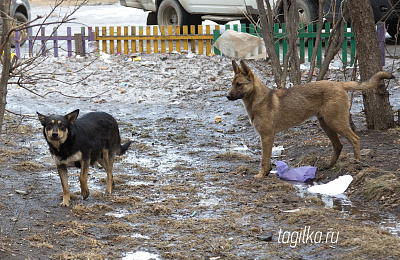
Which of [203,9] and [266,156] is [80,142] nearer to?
[266,156]

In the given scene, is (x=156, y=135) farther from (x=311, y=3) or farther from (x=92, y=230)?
(x=311, y=3)

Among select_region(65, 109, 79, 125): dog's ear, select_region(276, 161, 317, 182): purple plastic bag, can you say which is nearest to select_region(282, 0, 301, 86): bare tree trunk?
select_region(276, 161, 317, 182): purple plastic bag

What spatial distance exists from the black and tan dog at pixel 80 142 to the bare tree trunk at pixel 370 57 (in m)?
4.19

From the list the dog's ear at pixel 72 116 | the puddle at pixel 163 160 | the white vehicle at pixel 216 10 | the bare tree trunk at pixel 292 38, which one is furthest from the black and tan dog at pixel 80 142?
the white vehicle at pixel 216 10

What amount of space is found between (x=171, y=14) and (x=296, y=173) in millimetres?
11276

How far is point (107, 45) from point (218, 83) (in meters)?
4.73

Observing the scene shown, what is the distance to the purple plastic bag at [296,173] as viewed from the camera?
693 cm

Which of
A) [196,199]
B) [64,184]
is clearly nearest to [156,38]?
[196,199]

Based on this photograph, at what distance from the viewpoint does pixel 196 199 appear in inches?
247

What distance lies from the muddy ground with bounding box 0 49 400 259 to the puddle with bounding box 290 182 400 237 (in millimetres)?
20

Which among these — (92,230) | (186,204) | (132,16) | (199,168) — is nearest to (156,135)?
(199,168)

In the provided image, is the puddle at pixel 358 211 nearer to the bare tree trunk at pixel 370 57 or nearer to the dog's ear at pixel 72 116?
the bare tree trunk at pixel 370 57

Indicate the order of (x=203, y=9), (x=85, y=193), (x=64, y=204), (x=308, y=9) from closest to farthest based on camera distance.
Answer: (x=64, y=204), (x=85, y=193), (x=308, y=9), (x=203, y=9)

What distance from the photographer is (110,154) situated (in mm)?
6727
